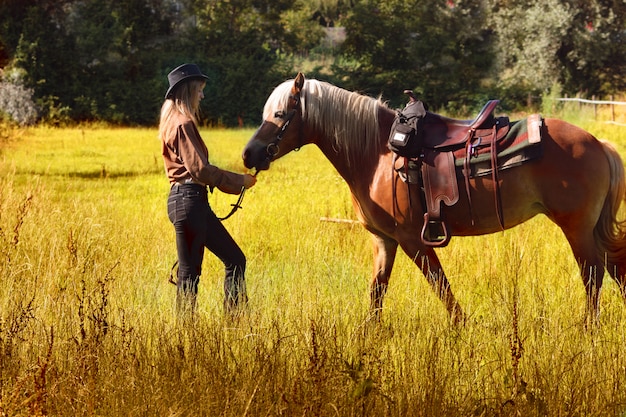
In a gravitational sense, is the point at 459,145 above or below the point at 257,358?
above

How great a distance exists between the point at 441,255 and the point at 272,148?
9.16 feet

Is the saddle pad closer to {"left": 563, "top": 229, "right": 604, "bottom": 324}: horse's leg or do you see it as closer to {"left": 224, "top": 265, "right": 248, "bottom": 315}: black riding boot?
{"left": 563, "top": 229, "right": 604, "bottom": 324}: horse's leg

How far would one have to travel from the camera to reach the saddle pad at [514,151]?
5.35 metres

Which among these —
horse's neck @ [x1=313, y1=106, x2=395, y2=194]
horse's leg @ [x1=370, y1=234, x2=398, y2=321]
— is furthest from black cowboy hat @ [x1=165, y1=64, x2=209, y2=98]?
horse's leg @ [x1=370, y1=234, x2=398, y2=321]

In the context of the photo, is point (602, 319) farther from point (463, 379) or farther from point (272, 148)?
point (272, 148)

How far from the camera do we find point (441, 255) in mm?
7680

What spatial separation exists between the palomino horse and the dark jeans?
17.1 inches

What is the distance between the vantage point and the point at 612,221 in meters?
5.56

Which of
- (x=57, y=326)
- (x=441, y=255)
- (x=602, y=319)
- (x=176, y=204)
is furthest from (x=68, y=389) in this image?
(x=441, y=255)

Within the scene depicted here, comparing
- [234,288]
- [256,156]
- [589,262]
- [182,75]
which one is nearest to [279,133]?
[256,156]

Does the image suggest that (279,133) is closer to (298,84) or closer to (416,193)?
(298,84)

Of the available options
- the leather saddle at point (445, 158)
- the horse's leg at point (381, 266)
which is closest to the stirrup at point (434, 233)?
the leather saddle at point (445, 158)

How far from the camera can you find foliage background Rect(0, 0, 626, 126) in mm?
27750

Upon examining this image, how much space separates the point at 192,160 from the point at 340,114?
41.5 inches
